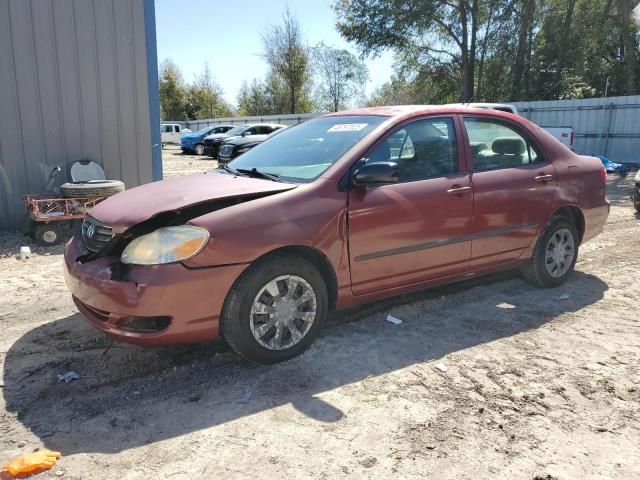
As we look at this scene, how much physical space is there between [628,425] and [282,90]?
4435 cm

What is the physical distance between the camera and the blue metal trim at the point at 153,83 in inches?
331

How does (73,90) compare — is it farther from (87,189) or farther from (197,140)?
(197,140)

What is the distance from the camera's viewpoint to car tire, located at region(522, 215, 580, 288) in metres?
5.05

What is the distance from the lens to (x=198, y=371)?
11.6ft

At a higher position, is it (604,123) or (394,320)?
(604,123)

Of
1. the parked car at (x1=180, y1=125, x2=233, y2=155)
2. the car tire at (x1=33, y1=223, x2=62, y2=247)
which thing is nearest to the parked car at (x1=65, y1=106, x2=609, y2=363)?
the car tire at (x1=33, y1=223, x2=62, y2=247)

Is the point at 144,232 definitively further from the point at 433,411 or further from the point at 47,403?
the point at 433,411

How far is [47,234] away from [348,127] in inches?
185

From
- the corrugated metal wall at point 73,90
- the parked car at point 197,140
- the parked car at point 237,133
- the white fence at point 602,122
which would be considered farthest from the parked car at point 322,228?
the parked car at point 197,140

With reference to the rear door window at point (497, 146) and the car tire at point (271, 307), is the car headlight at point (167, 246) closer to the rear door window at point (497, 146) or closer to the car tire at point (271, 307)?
the car tire at point (271, 307)

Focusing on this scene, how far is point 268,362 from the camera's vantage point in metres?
3.52

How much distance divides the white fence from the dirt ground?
16.2 metres

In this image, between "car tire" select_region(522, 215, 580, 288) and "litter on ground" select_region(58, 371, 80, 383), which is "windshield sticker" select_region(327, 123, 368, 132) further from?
"litter on ground" select_region(58, 371, 80, 383)

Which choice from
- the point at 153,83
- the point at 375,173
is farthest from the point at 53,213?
the point at 375,173
